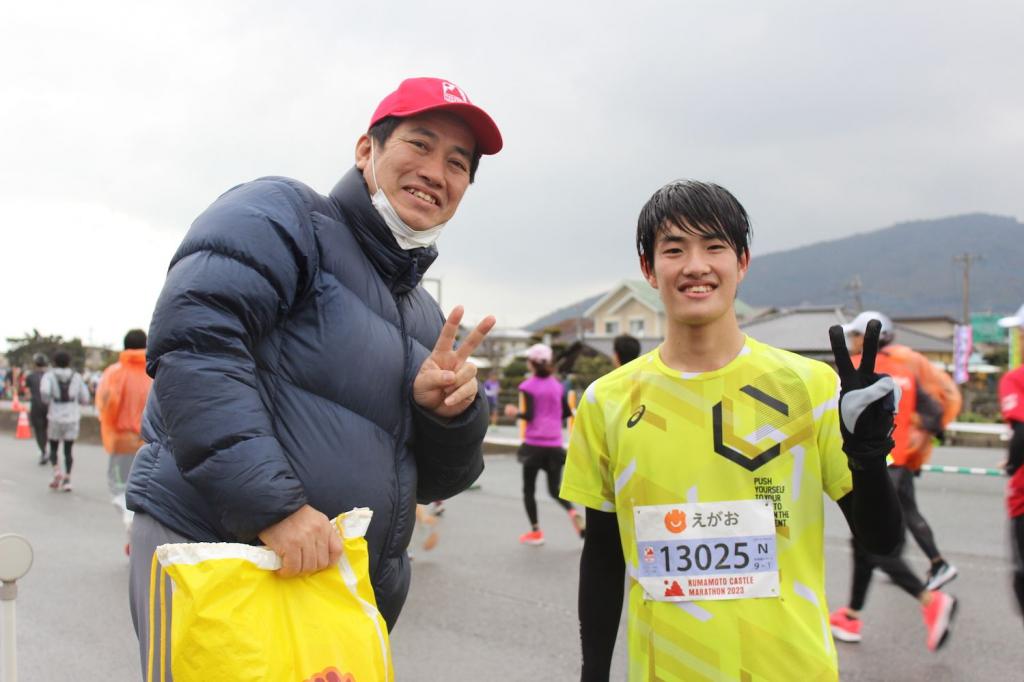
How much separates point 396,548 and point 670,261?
1.00m

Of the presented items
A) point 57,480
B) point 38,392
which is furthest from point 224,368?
point 38,392

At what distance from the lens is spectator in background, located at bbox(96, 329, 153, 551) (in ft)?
23.3

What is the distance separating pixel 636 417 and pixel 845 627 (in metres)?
3.71

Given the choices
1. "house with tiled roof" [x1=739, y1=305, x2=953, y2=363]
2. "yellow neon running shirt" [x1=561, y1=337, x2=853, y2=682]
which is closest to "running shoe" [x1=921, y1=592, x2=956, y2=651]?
"yellow neon running shirt" [x1=561, y1=337, x2=853, y2=682]

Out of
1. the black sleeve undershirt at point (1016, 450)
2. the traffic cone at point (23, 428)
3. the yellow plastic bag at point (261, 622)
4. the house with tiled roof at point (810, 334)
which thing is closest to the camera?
the yellow plastic bag at point (261, 622)

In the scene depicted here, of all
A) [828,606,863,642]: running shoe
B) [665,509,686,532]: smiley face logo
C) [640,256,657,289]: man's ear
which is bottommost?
[828,606,863,642]: running shoe

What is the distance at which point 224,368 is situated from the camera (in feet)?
5.30

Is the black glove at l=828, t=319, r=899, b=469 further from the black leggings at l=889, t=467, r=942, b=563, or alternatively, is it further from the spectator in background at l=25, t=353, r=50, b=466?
the spectator in background at l=25, t=353, r=50, b=466

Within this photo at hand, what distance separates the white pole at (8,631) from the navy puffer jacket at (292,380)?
1.51 metres

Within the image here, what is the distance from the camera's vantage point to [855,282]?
5125 centimetres

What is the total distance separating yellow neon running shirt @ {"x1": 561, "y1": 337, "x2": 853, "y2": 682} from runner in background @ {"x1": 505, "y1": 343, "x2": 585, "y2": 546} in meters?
5.76

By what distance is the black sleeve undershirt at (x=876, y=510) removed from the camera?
1.67 m

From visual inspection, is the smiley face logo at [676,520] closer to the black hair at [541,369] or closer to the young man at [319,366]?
the young man at [319,366]

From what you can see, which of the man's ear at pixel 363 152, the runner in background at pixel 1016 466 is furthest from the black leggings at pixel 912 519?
the man's ear at pixel 363 152
